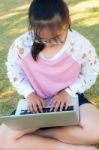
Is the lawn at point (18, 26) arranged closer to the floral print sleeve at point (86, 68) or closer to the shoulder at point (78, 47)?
the floral print sleeve at point (86, 68)

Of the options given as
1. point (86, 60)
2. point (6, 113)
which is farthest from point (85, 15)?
point (86, 60)

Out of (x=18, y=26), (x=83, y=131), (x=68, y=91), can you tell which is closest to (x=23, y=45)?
(x=68, y=91)

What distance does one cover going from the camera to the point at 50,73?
108 inches

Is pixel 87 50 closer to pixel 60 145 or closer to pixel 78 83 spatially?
pixel 78 83

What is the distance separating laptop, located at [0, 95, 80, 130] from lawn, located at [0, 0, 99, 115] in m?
A: 0.75

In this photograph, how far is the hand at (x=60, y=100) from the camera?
265cm

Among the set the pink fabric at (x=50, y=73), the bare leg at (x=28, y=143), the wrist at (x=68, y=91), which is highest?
the pink fabric at (x=50, y=73)

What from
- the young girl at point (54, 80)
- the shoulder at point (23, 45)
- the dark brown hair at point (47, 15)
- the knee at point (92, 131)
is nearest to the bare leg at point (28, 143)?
the young girl at point (54, 80)

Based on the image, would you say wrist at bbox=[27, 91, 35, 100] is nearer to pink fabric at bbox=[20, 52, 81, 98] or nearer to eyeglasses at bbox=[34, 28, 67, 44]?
pink fabric at bbox=[20, 52, 81, 98]

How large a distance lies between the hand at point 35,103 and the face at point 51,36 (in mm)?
320

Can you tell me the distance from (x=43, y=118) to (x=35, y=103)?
214mm

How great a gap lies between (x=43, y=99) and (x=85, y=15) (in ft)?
9.13

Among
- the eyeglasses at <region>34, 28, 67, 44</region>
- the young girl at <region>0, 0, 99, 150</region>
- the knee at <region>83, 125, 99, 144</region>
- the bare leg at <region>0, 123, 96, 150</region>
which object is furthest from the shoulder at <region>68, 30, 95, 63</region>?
the bare leg at <region>0, 123, 96, 150</region>

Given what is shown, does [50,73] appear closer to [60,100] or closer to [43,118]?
[60,100]
